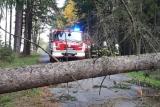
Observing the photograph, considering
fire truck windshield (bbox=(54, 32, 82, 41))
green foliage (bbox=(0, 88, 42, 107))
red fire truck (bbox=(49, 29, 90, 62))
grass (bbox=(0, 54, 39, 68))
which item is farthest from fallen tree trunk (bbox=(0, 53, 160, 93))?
fire truck windshield (bbox=(54, 32, 82, 41))

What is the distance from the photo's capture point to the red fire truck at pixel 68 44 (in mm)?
24903

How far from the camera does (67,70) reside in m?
9.23

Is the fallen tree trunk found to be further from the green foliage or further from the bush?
the bush

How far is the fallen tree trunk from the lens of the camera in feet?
28.3

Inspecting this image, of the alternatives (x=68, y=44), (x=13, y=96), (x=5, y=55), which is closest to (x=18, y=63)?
(x=5, y=55)

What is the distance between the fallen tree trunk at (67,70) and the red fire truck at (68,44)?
14.2 metres

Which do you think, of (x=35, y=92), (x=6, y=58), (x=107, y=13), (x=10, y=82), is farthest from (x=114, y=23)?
(x=6, y=58)

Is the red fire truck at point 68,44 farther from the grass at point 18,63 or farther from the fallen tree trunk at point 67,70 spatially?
the fallen tree trunk at point 67,70

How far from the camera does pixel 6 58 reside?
21.8m

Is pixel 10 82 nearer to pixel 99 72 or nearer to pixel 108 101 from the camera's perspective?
pixel 99 72

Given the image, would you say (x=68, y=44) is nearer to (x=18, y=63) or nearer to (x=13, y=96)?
(x=18, y=63)

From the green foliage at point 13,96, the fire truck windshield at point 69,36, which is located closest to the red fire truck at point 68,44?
the fire truck windshield at point 69,36

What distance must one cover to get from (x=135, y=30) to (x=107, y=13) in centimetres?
130

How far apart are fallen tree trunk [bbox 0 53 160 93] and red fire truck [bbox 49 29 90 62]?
1423 centimetres
